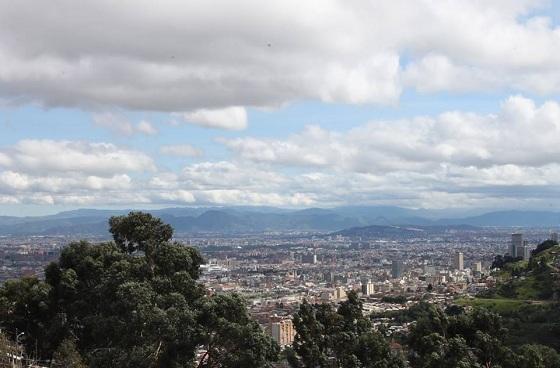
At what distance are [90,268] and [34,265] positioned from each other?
62.1 meters

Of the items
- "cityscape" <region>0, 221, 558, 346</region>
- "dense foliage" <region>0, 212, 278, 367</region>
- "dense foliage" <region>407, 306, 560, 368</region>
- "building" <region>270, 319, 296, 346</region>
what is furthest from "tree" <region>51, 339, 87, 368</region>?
"cityscape" <region>0, 221, 558, 346</region>

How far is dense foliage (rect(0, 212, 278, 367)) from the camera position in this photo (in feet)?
40.5

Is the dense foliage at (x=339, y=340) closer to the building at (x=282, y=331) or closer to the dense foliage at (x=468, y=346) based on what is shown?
the dense foliage at (x=468, y=346)

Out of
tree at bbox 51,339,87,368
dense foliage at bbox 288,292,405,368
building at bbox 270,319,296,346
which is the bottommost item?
building at bbox 270,319,296,346

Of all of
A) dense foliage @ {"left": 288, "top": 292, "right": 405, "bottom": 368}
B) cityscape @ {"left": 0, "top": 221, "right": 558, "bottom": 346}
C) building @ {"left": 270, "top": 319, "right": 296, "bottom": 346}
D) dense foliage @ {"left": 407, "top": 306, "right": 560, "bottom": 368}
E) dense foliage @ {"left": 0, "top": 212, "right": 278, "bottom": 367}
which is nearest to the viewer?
dense foliage @ {"left": 407, "top": 306, "right": 560, "bottom": 368}

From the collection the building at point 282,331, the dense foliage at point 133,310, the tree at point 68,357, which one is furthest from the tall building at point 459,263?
the tree at point 68,357

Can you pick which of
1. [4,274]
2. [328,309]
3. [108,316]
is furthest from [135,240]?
[4,274]

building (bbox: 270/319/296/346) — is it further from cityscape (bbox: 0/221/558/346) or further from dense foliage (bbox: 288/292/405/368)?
dense foliage (bbox: 288/292/405/368)

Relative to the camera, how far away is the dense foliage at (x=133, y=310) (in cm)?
1234

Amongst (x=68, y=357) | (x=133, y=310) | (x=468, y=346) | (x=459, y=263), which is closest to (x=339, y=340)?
(x=468, y=346)

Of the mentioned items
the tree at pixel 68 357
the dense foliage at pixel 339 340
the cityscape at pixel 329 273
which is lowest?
the cityscape at pixel 329 273

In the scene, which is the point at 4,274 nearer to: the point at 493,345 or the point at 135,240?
the point at 135,240

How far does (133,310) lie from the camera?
40.6 feet

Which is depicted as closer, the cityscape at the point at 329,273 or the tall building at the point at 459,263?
the cityscape at the point at 329,273
